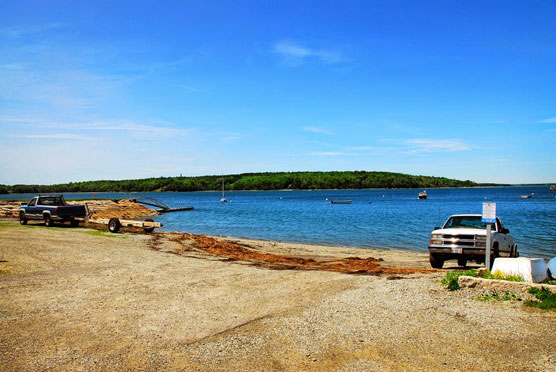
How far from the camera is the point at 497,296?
9055mm

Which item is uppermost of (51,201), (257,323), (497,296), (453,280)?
(51,201)

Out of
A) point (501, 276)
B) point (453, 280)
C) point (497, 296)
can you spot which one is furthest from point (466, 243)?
point (497, 296)

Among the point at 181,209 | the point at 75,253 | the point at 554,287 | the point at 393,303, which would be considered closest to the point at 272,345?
the point at 393,303

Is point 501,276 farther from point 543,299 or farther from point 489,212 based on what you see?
point 489,212

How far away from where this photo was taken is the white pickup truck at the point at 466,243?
14.2 metres

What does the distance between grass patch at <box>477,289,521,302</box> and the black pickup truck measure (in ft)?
84.5

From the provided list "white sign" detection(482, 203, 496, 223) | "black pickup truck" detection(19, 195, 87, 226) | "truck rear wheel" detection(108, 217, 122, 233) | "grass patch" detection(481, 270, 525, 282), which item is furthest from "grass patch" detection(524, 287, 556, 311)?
"black pickup truck" detection(19, 195, 87, 226)

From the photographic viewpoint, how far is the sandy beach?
20.2ft

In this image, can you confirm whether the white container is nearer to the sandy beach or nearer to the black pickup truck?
the sandy beach

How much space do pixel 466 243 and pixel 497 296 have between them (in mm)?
5559

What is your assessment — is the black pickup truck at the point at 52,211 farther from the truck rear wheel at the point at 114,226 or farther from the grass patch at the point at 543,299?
the grass patch at the point at 543,299

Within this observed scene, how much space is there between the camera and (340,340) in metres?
6.94

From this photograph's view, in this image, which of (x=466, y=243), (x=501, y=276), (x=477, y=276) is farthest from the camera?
(x=466, y=243)

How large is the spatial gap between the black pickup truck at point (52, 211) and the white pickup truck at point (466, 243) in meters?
22.6
